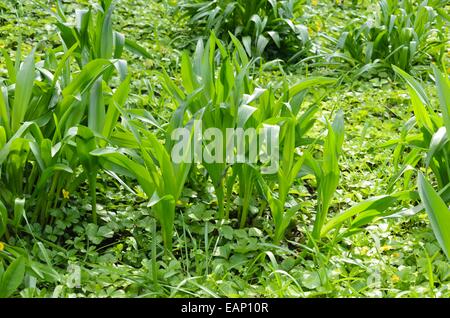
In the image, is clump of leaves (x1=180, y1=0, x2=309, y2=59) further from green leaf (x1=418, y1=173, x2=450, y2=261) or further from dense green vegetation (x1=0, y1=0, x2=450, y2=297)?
green leaf (x1=418, y1=173, x2=450, y2=261)

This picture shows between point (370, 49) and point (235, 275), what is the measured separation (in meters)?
2.04

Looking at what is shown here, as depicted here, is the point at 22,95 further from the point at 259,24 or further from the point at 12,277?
the point at 259,24

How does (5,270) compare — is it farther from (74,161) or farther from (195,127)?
(195,127)

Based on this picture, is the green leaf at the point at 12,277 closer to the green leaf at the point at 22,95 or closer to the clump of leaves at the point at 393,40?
the green leaf at the point at 22,95

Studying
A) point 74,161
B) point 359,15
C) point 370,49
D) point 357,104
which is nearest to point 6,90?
point 74,161

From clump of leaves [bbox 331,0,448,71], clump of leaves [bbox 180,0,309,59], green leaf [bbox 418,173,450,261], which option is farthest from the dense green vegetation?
clump of leaves [bbox 180,0,309,59]

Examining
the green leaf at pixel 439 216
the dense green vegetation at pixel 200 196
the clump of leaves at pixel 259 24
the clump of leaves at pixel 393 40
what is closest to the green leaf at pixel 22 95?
the dense green vegetation at pixel 200 196

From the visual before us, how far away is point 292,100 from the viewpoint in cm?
263

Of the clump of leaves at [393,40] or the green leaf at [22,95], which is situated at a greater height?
the green leaf at [22,95]

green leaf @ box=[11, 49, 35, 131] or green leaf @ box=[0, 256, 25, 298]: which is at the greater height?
green leaf @ box=[11, 49, 35, 131]
